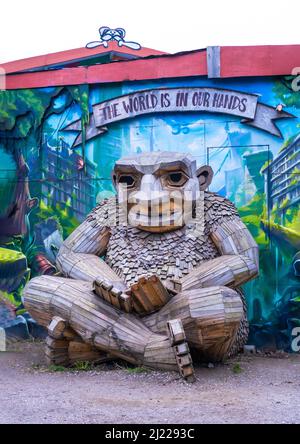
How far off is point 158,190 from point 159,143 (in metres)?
1.44

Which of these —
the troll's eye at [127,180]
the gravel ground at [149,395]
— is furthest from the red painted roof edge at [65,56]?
the gravel ground at [149,395]

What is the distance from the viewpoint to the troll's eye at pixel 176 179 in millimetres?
5117

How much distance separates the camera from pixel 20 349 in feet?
20.3

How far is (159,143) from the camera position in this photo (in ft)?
20.9

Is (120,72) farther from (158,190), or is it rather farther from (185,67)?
(158,190)

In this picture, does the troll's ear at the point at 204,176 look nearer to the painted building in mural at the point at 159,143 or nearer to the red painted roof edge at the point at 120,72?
the painted building in mural at the point at 159,143

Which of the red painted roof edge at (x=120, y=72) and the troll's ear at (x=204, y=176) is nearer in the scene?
the troll's ear at (x=204, y=176)

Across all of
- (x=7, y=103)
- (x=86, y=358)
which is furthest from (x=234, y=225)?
(x=7, y=103)

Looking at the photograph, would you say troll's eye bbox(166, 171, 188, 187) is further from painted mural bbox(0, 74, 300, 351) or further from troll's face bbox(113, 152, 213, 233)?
painted mural bbox(0, 74, 300, 351)

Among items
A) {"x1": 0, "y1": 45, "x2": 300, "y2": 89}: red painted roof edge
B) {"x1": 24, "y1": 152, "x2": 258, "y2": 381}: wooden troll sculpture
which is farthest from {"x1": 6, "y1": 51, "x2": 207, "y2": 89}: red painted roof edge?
{"x1": 24, "y1": 152, "x2": 258, "y2": 381}: wooden troll sculpture

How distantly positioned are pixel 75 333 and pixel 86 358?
22 centimetres

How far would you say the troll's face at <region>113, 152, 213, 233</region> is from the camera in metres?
5.03

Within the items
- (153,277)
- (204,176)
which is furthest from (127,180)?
(153,277)

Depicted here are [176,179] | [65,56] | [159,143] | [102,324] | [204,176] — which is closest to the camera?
[102,324]
